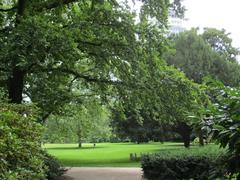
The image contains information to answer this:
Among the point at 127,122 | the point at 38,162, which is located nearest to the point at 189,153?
the point at 38,162

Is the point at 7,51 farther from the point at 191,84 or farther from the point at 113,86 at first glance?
the point at 191,84

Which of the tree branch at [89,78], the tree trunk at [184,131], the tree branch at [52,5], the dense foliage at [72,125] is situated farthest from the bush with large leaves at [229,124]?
the tree trunk at [184,131]

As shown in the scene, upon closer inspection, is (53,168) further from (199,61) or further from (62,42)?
(199,61)

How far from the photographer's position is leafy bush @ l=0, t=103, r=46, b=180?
503cm

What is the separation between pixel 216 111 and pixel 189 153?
944cm

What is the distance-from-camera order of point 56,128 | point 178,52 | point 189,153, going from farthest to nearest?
point 178,52
point 56,128
point 189,153

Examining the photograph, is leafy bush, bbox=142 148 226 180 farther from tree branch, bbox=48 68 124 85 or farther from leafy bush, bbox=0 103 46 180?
leafy bush, bbox=0 103 46 180

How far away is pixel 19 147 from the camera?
5312 mm

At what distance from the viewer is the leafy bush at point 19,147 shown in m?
5.03

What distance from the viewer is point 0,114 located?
557 centimetres

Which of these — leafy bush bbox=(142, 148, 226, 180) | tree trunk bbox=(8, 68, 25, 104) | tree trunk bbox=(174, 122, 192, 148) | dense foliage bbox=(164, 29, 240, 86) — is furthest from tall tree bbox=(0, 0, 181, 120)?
dense foliage bbox=(164, 29, 240, 86)

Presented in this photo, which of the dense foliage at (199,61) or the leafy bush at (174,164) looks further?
the dense foliage at (199,61)

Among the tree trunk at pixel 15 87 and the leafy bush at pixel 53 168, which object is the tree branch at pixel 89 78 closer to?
the tree trunk at pixel 15 87

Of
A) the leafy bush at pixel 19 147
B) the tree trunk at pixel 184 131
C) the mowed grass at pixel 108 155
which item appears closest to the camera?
the leafy bush at pixel 19 147
